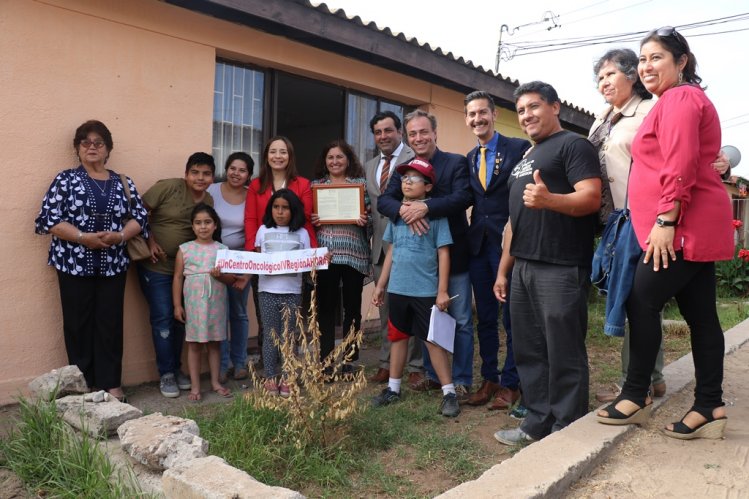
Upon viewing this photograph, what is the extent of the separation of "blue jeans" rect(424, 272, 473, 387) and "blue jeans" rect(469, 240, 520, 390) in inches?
2.8

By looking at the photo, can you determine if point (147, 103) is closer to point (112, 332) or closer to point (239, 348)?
point (112, 332)

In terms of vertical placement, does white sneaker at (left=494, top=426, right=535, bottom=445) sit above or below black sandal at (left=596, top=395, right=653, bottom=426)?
below

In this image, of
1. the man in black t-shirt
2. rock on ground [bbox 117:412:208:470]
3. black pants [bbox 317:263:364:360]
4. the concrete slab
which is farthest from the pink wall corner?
the concrete slab

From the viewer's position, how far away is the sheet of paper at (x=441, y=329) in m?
3.86

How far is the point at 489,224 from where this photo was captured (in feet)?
13.3

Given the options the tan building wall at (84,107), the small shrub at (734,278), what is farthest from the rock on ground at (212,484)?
the small shrub at (734,278)

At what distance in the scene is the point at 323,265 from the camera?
4.35 m

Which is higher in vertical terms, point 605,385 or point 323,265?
point 323,265

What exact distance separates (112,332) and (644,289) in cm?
349

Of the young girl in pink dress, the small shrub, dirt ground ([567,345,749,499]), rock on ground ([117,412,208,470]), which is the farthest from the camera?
the small shrub

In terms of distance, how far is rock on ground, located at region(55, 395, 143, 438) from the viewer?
318cm

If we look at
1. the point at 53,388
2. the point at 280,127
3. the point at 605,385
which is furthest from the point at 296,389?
the point at 280,127

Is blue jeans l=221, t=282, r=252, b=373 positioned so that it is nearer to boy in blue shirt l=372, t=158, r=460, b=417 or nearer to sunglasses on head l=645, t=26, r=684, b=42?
boy in blue shirt l=372, t=158, r=460, b=417

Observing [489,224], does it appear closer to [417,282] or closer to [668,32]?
[417,282]
